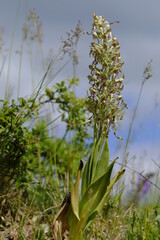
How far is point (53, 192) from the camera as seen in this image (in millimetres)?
3475

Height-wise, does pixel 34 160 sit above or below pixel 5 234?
above

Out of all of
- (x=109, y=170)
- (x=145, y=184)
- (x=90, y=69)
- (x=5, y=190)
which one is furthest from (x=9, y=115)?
(x=145, y=184)

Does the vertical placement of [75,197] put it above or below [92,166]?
below

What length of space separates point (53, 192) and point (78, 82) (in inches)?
45.4

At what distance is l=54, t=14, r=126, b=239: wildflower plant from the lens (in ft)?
7.83

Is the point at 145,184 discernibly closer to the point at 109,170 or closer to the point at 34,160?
the point at 34,160

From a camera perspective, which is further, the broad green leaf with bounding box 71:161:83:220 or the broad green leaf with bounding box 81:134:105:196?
the broad green leaf with bounding box 81:134:105:196

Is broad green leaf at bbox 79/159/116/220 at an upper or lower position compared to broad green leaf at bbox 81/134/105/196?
lower

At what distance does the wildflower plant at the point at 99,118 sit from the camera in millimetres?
2387

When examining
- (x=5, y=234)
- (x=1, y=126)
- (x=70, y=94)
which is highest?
(x=70, y=94)

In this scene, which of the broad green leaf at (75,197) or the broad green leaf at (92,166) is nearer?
the broad green leaf at (75,197)

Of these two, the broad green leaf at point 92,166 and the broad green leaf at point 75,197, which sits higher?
the broad green leaf at point 92,166

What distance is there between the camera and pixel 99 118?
2.47 meters

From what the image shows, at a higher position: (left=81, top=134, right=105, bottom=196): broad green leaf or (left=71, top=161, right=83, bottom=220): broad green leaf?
(left=81, top=134, right=105, bottom=196): broad green leaf
